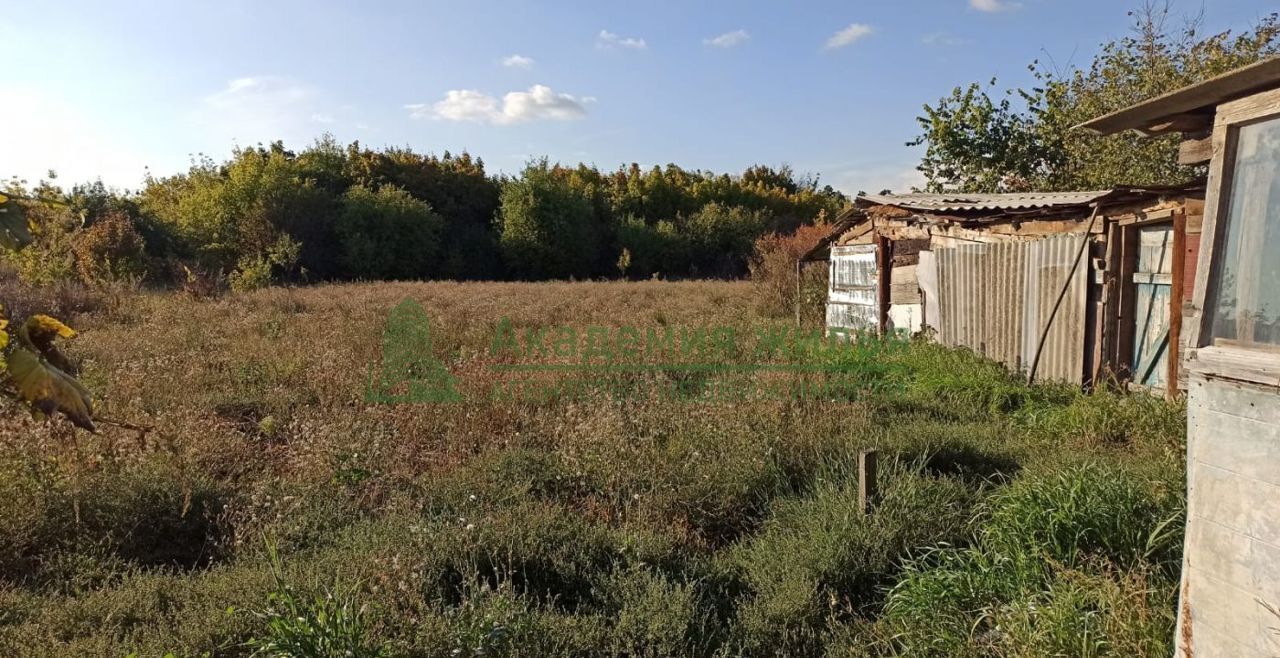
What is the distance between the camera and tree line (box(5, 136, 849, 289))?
24891 mm

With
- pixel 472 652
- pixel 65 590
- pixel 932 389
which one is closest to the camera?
pixel 472 652

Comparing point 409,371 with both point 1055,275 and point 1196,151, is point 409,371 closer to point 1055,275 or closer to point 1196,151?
point 1196,151

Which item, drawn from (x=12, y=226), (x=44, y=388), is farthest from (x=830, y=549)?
(x=12, y=226)

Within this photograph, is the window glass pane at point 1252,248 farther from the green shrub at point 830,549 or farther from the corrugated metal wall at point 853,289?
the corrugated metal wall at point 853,289

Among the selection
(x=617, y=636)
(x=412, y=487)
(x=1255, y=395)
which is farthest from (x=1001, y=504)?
(x=412, y=487)

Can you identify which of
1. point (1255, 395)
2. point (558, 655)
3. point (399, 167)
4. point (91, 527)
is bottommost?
point (558, 655)

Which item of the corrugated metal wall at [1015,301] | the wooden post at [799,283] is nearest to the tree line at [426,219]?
the wooden post at [799,283]

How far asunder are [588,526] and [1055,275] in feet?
19.9

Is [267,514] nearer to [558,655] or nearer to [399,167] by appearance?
[558,655]

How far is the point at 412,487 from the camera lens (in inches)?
181

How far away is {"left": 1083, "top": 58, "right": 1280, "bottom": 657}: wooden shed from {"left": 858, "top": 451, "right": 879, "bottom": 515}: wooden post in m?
1.60

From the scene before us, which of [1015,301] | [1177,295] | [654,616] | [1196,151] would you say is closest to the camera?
[1196,151]

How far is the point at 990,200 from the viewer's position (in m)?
8.15

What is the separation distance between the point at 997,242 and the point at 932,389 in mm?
2373
